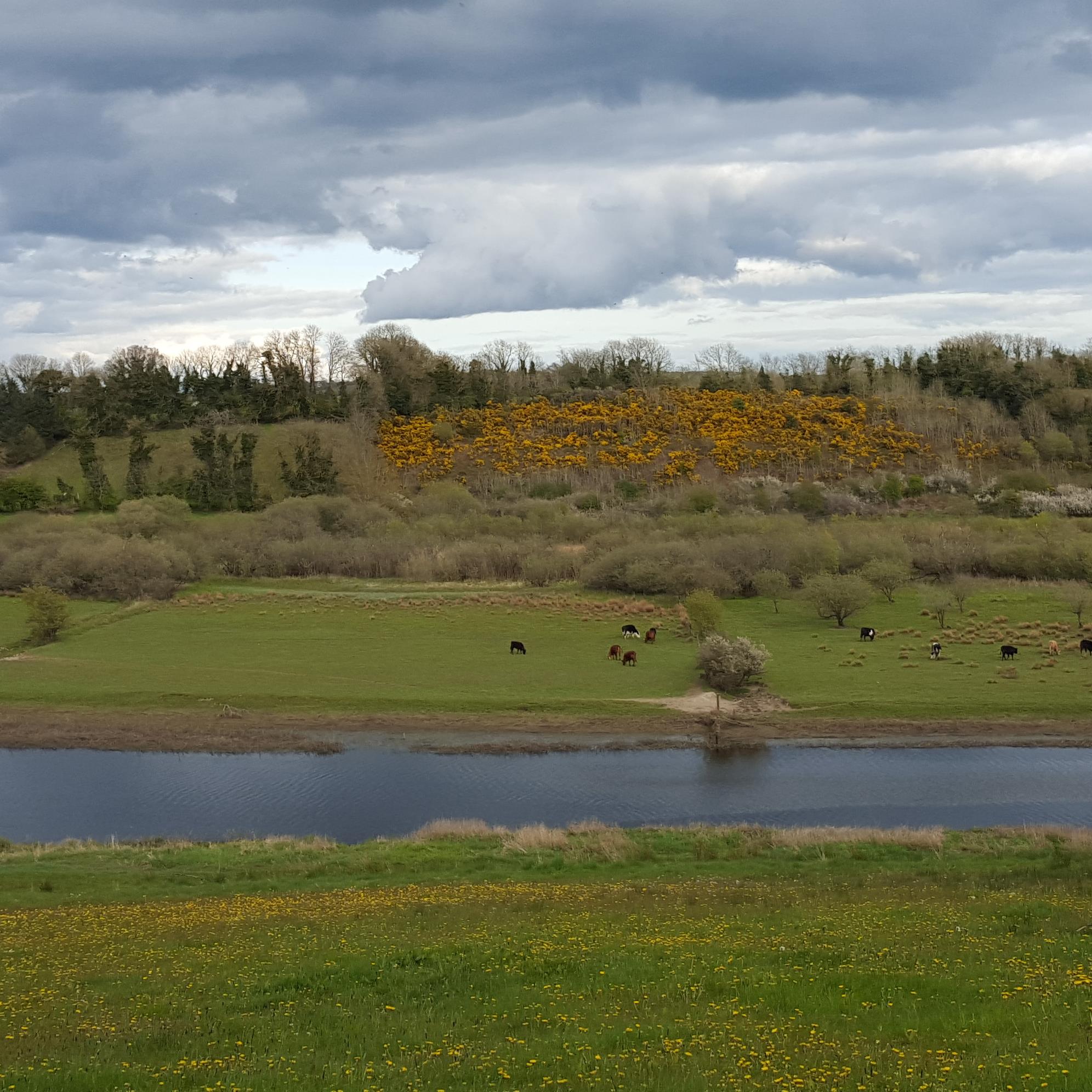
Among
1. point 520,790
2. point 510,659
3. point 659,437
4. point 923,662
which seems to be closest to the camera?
point 520,790

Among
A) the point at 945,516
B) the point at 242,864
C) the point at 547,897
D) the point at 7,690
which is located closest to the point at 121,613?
the point at 7,690

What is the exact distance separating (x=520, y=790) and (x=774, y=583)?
1605 inches

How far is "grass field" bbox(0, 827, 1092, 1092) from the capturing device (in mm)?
10109

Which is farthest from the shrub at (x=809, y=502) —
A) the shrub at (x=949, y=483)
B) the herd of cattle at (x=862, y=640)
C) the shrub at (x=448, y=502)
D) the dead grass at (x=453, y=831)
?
the dead grass at (x=453, y=831)

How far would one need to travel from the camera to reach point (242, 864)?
2864 centimetres

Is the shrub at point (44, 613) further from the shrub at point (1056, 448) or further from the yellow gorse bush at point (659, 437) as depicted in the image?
the shrub at point (1056, 448)

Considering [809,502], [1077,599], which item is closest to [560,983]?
[1077,599]

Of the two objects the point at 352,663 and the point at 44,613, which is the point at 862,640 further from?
the point at 44,613

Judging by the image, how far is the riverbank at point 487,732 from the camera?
48.1m

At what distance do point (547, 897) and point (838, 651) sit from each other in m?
44.1

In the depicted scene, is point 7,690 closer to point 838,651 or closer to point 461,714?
point 461,714

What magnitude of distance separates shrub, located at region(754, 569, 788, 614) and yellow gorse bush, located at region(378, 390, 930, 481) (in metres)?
46.4

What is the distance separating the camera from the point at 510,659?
61719mm

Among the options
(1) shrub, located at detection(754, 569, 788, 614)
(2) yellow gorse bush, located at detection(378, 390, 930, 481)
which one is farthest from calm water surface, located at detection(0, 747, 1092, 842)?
(2) yellow gorse bush, located at detection(378, 390, 930, 481)
